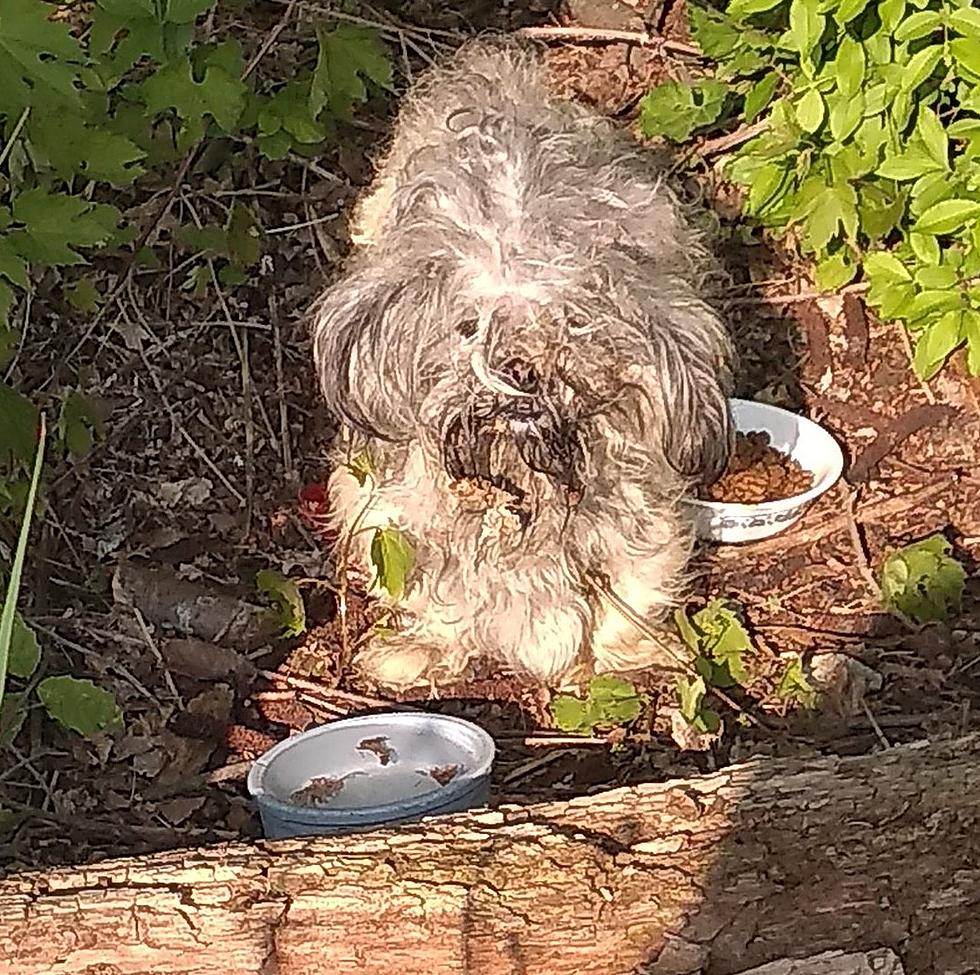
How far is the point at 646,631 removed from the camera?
3.71 m

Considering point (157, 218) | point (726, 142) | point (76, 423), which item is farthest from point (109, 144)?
point (726, 142)

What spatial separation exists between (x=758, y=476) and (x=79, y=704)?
178 cm

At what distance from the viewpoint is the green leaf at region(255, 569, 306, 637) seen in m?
3.77

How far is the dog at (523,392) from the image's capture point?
307 cm

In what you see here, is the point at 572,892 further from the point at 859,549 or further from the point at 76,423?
the point at 76,423

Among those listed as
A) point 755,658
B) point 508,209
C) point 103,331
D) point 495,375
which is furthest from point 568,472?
point 103,331

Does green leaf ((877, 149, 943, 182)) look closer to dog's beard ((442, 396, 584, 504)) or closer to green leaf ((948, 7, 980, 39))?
green leaf ((948, 7, 980, 39))

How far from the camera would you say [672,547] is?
362 cm

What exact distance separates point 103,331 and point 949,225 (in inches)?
86.2

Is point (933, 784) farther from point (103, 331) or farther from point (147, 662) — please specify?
point (103, 331)

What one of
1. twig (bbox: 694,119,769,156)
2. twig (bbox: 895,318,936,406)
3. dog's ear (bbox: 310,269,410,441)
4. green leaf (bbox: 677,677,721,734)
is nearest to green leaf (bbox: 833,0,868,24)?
twig (bbox: 895,318,936,406)

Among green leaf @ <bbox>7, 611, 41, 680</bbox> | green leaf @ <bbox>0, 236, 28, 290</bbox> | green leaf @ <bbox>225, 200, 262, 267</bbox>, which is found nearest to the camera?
green leaf @ <bbox>0, 236, 28, 290</bbox>

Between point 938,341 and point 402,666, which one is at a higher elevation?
point 938,341

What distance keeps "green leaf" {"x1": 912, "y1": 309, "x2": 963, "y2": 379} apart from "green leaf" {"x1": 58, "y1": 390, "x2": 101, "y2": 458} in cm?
190
